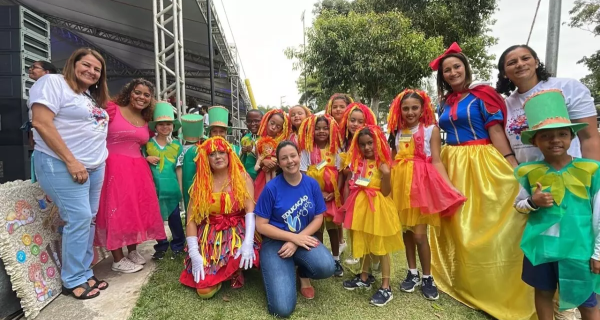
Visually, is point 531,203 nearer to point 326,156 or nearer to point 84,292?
point 326,156

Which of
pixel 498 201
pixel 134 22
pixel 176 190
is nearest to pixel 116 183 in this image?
pixel 176 190

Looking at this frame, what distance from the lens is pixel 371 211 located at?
264 centimetres

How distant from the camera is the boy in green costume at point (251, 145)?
366 centimetres

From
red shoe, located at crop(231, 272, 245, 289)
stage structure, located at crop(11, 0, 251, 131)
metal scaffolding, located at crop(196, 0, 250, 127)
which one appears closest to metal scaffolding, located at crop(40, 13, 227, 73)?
stage structure, located at crop(11, 0, 251, 131)

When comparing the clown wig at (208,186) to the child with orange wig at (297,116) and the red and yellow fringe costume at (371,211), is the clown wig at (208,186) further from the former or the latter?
the red and yellow fringe costume at (371,211)

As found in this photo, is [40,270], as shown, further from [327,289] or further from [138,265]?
[327,289]

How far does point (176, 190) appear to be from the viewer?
340cm

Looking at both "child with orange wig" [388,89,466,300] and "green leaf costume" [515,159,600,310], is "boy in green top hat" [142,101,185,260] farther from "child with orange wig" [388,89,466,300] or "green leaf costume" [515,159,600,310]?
"green leaf costume" [515,159,600,310]

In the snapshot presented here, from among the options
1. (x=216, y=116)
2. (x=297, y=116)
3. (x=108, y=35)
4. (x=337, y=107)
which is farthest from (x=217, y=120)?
(x=108, y=35)

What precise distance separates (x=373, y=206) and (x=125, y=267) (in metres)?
2.48

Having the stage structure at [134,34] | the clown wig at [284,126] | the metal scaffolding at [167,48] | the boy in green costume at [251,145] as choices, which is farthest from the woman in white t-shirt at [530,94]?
the stage structure at [134,34]

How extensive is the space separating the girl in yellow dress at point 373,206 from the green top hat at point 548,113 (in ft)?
3.46

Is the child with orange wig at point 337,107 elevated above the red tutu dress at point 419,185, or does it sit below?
above

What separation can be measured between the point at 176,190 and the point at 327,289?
6.14 feet
